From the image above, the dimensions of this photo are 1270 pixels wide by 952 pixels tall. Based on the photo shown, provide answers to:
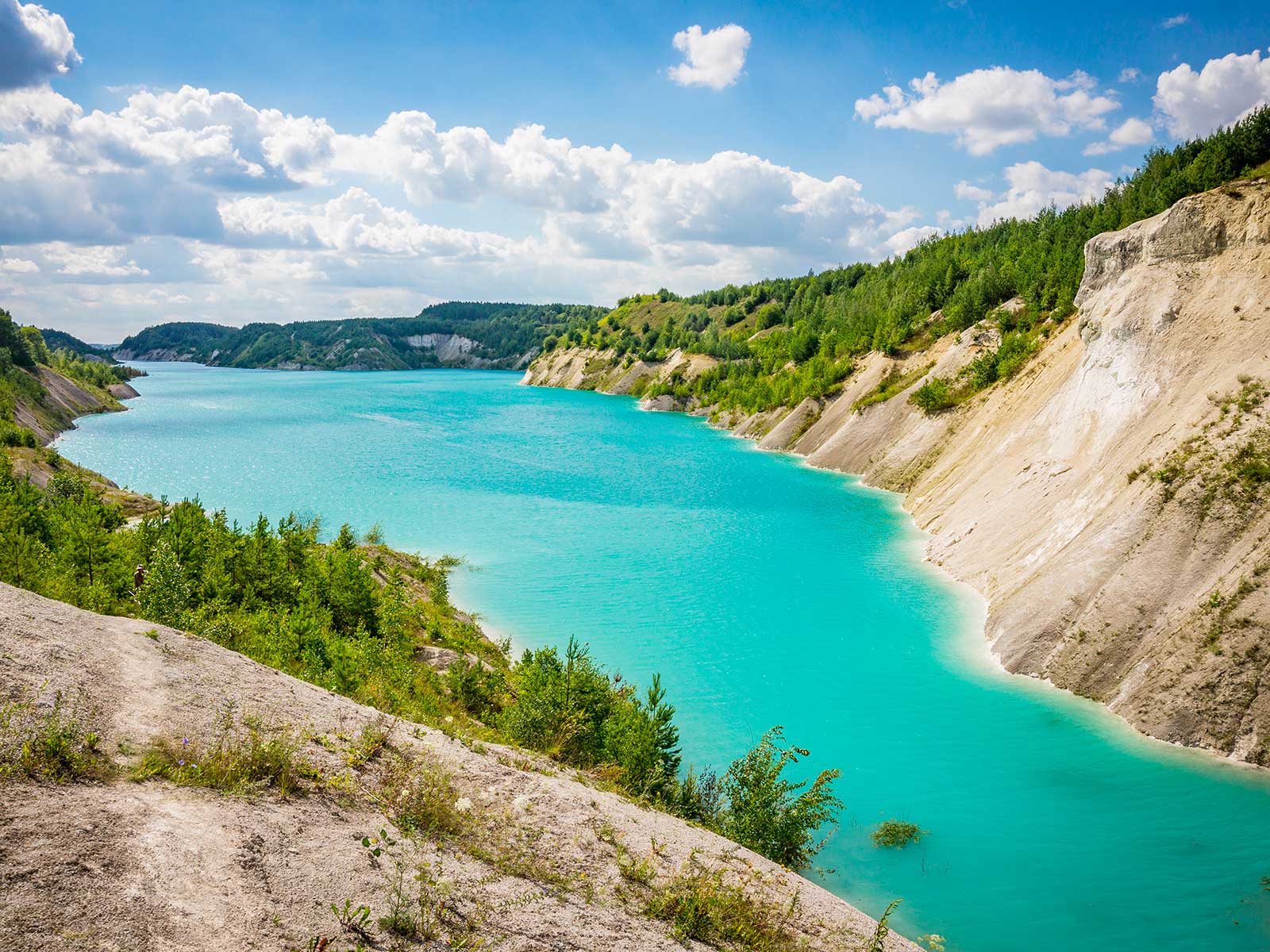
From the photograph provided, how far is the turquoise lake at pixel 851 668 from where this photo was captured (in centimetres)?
1302

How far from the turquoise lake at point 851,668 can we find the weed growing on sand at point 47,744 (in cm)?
1156

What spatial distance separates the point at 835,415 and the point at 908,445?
13.2 metres

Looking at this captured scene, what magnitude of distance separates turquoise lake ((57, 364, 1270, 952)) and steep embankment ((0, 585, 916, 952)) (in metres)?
4.42

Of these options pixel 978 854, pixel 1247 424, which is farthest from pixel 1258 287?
pixel 978 854

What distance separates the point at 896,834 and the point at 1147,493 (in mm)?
13192

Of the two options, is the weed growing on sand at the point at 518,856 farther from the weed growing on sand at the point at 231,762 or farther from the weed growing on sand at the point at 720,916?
the weed growing on sand at the point at 231,762

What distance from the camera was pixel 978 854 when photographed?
14.0 m

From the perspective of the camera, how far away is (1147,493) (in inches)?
819

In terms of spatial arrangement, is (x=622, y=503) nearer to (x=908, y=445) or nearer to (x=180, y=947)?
(x=908, y=445)

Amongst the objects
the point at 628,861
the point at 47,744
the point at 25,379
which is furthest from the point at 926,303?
the point at 25,379

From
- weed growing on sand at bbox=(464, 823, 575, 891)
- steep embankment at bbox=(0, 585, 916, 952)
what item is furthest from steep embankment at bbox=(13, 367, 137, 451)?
weed growing on sand at bbox=(464, 823, 575, 891)

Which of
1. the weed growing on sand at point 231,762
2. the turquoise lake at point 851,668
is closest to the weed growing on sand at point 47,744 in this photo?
the weed growing on sand at point 231,762

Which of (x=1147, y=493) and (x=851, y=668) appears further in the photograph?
(x=851, y=668)

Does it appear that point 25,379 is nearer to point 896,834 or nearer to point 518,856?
point 518,856
